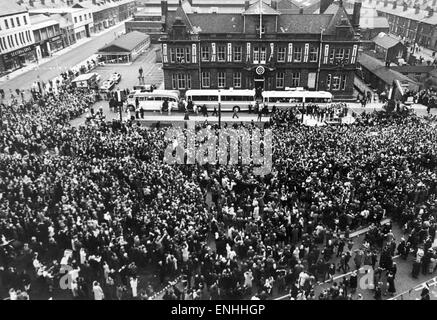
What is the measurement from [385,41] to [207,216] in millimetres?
55350

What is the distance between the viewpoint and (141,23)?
262 feet

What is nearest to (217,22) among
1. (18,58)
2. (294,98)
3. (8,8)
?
(294,98)

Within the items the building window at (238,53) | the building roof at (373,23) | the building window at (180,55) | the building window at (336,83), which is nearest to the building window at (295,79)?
the building window at (336,83)

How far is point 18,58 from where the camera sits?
61.2 metres

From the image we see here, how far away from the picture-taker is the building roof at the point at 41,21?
6548cm

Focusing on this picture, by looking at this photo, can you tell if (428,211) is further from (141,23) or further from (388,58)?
(141,23)

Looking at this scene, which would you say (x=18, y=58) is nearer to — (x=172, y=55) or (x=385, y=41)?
(x=172, y=55)

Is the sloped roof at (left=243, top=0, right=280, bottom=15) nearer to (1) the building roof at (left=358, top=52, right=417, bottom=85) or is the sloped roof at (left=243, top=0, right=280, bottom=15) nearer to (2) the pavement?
(1) the building roof at (left=358, top=52, right=417, bottom=85)

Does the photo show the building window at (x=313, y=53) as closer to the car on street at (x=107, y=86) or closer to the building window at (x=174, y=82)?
the building window at (x=174, y=82)

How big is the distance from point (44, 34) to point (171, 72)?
34.5m

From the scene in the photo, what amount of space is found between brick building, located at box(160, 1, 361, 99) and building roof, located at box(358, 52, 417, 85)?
5222mm

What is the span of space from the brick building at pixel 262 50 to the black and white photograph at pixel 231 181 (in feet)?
0.55

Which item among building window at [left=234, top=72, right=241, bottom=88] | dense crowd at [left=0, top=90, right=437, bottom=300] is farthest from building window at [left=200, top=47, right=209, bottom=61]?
dense crowd at [left=0, top=90, right=437, bottom=300]
